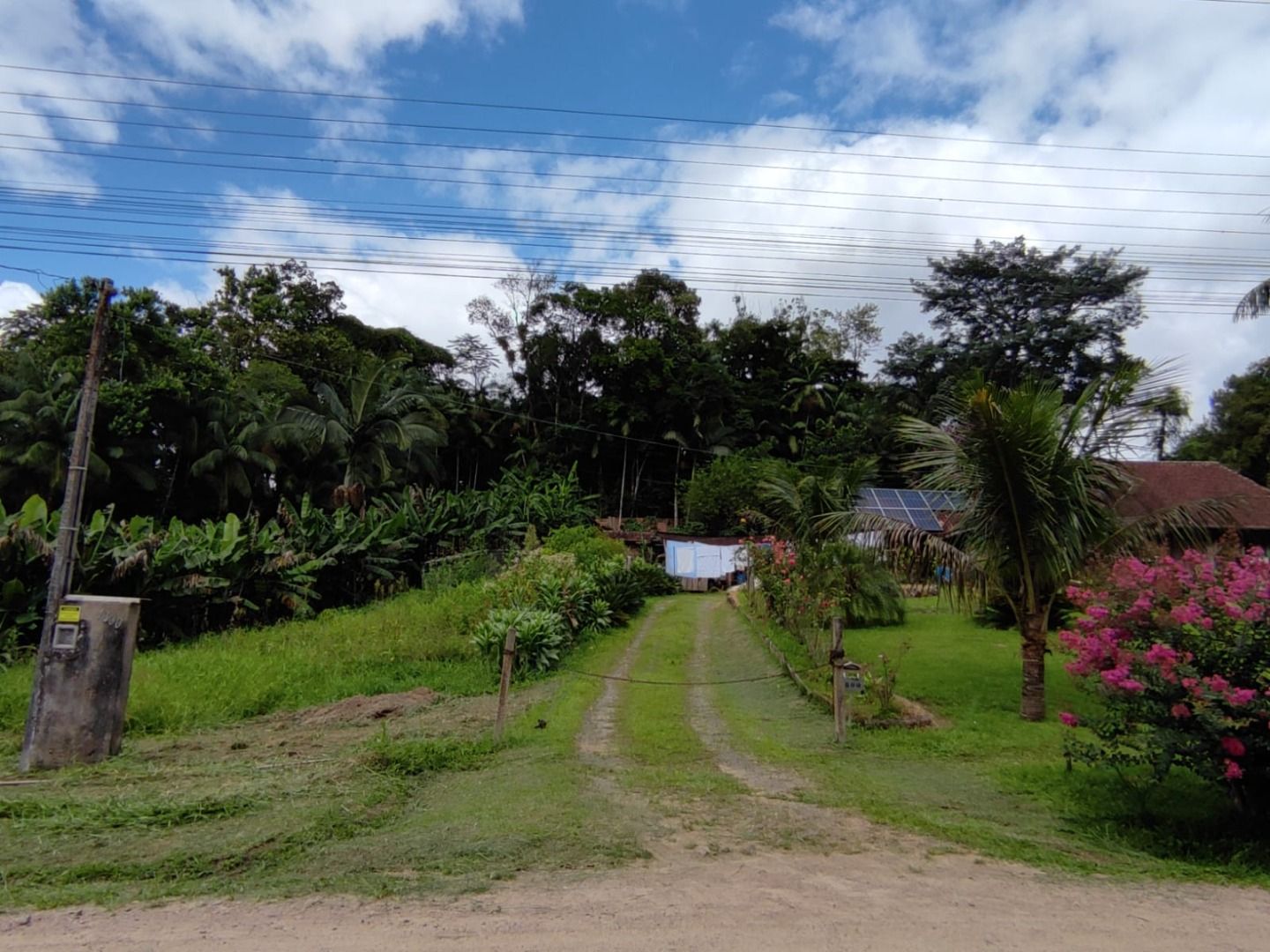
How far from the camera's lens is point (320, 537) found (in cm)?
2034

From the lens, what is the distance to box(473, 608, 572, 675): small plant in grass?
1260cm

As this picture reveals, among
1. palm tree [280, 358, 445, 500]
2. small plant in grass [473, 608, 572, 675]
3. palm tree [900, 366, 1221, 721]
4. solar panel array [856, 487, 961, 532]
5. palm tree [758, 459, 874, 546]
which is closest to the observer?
palm tree [900, 366, 1221, 721]

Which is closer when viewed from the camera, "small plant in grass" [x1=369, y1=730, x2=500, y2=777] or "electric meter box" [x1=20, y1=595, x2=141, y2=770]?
"small plant in grass" [x1=369, y1=730, x2=500, y2=777]

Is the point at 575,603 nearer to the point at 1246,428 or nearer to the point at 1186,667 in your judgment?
the point at 1186,667

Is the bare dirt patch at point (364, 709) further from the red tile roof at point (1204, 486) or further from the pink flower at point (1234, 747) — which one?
the red tile roof at point (1204, 486)

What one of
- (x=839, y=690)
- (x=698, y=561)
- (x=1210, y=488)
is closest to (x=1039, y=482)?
(x=839, y=690)

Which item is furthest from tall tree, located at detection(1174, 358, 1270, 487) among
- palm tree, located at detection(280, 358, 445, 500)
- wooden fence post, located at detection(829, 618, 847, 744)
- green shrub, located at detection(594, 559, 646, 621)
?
palm tree, located at detection(280, 358, 445, 500)

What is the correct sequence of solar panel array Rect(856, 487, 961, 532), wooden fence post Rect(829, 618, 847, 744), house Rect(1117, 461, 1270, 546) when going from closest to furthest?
wooden fence post Rect(829, 618, 847, 744) → house Rect(1117, 461, 1270, 546) → solar panel array Rect(856, 487, 961, 532)

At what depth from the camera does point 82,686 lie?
786cm

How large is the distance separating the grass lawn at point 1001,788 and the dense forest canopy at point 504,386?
15.6 feet

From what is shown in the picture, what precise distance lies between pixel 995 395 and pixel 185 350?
2779 centimetres

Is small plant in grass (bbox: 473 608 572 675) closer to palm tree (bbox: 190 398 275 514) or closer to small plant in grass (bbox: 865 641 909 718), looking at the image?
small plant in grass (bbox: 865 641 909 718)

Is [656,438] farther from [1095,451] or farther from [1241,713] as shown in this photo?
[1241,713]

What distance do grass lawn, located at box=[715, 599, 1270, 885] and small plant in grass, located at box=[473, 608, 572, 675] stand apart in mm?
2982
